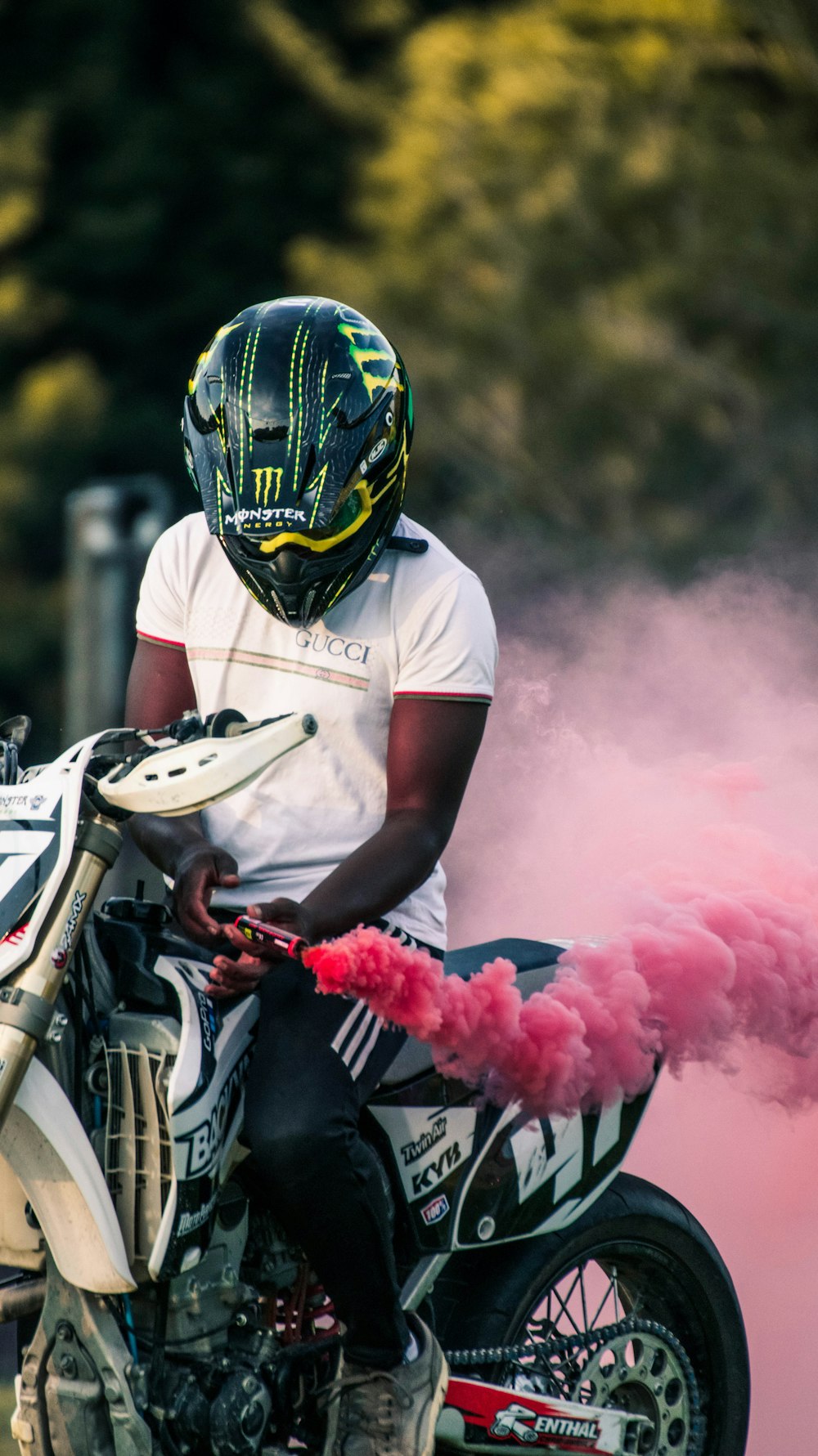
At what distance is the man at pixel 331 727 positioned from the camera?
3.12 metres

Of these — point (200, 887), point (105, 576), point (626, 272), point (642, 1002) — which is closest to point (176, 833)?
point (200, 887)

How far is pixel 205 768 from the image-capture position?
8.95 ft

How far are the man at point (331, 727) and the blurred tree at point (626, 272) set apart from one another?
9.75 meters

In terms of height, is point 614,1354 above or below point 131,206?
below

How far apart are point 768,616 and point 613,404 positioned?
8.93 metres

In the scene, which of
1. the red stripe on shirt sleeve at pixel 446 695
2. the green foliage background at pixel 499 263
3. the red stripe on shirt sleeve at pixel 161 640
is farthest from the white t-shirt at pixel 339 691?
the green foliage background at pixel 499 263

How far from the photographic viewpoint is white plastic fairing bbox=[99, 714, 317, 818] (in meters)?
2.72

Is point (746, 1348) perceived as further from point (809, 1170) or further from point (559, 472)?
point (559, 472)

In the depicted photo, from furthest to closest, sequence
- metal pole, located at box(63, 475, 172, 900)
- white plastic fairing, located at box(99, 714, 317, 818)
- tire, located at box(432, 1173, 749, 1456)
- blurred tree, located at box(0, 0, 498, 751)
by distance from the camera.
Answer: blurred tree, located at box(0, 0, 498, 751), metal pole, located at box(63, 475, 172, 900), tire, located at box(432, 1173, 749, 1456), white plastic fairing, located at box(99, 714, 317, 818)

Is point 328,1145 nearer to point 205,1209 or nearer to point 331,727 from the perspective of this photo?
point 205,1209

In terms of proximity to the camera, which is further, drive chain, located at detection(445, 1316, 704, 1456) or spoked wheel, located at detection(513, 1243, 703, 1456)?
spoked wheel, located at detection(513, 1243, 703, 1456)

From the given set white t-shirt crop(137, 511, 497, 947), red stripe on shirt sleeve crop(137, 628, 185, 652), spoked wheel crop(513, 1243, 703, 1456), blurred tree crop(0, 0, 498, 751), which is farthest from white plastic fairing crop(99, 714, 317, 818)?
blurred tree crop(0, 0, 498, 751)

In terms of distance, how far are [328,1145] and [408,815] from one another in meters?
0.57

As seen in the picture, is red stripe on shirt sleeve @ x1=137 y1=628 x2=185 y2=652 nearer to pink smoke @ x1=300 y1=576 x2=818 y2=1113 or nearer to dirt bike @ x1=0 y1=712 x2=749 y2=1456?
dirt bike @ x1=0 y1=712 x2=749 y2=1456
